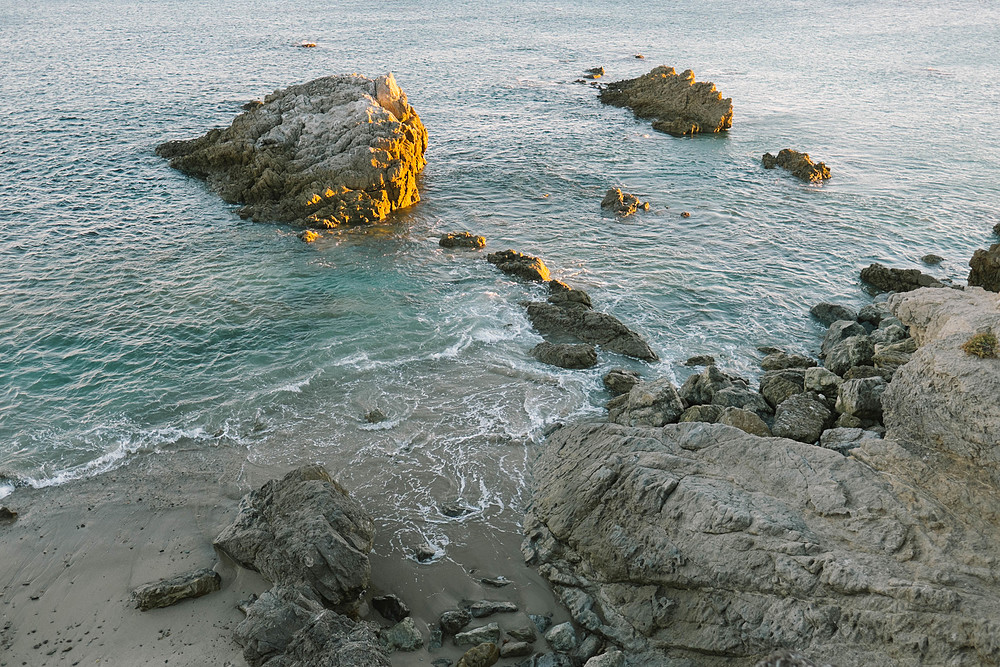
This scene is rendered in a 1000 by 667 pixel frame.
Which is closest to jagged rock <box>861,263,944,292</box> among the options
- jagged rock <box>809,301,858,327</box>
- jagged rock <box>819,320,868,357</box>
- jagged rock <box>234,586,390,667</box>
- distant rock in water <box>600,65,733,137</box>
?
jagged rock <box>809,301,858,327</box>

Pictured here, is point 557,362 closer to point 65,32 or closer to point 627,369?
point 627,369

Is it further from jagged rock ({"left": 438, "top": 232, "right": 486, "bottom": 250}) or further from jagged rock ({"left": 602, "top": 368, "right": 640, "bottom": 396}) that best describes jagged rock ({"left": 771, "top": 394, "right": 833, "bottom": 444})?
jagged rock ({"left": 438, "top": 232, "right": 486, "bottom": 250})

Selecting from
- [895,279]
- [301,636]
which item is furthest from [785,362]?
[301,636]

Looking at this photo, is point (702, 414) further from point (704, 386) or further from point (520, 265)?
point (520, 265)

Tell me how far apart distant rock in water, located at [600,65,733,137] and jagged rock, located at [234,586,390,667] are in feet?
158

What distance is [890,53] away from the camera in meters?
84.5

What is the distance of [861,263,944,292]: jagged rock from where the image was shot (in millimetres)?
30625

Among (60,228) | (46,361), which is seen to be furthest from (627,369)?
(60,228)

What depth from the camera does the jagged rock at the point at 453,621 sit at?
14.3 m

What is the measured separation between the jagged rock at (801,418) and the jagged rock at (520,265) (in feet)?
41.7

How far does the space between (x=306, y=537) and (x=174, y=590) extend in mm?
3062

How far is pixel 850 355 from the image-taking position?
77.7ft

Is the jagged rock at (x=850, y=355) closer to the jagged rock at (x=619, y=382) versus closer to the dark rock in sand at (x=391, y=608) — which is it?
the jagged rock at (x=619, y=382)

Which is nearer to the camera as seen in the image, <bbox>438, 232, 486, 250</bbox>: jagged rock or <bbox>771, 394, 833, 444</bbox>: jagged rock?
<bbox>771, 394, 833, 444</bbox>: jagged rock
